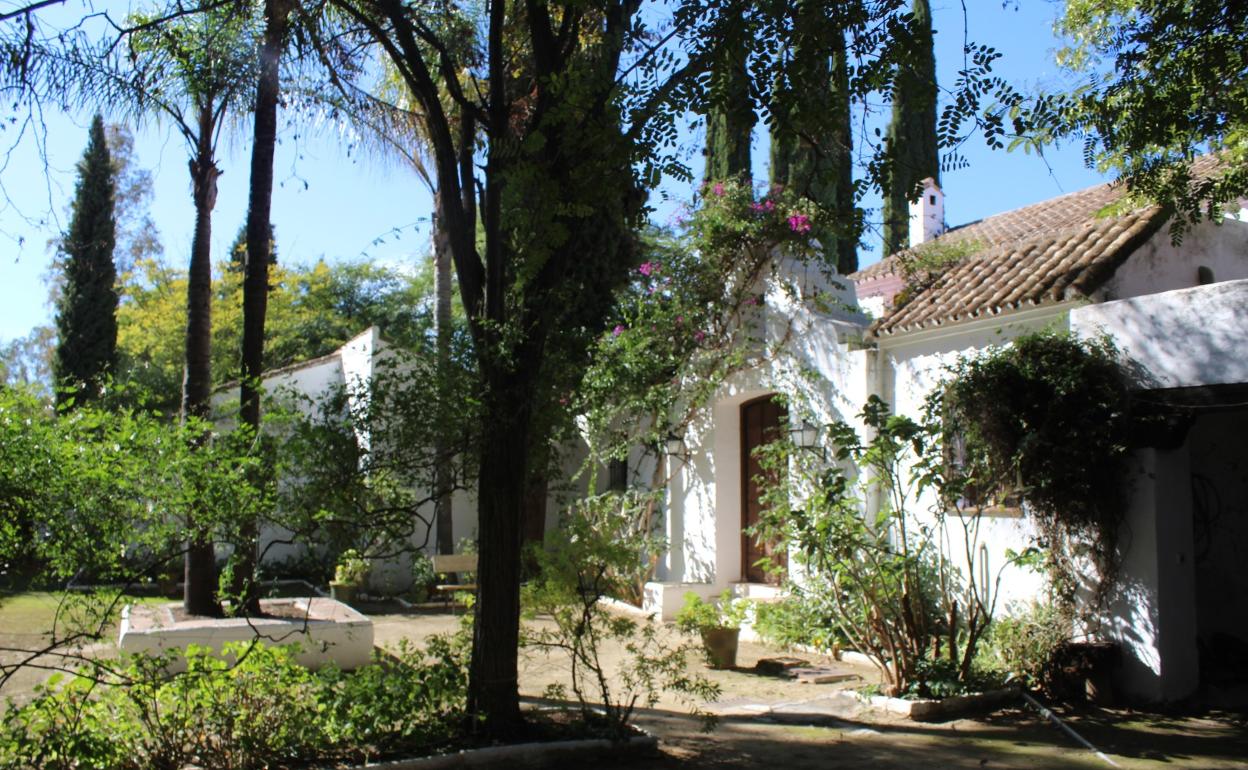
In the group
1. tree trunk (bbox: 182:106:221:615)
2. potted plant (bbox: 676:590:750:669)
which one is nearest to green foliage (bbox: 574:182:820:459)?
potted plant (bbox: 676:590:750:669)

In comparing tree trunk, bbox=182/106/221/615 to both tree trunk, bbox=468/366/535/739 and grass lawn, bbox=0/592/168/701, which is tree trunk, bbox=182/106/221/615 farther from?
tree trunk, bbox=468/366/535/739

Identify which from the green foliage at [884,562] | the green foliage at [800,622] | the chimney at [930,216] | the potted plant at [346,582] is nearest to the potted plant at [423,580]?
the potted plant at [346,582]

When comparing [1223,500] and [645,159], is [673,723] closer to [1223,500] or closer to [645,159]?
[645,159]

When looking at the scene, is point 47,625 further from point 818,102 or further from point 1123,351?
point 1123,351

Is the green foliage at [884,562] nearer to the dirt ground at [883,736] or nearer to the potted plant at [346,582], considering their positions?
the dirt ground at [883,736]

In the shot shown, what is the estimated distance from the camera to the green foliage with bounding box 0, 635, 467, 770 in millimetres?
5480

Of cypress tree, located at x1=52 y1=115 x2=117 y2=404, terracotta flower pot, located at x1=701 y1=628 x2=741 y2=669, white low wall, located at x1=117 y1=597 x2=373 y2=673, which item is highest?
cypress tree, located at x1=52 y1=115 x2=117 y2=404

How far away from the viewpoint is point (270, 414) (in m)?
6.40

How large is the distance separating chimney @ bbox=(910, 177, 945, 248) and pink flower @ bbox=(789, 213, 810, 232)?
7727 mm

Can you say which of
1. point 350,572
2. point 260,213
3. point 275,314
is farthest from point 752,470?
point 275,314

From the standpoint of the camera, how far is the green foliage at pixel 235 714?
18.0 feet

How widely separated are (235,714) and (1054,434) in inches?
272

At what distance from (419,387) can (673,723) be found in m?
3.59

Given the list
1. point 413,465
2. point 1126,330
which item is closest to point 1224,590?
point 1126,330
